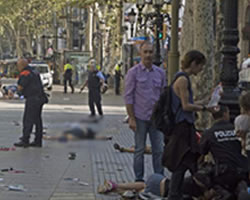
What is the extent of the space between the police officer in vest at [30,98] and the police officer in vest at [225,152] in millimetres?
7736

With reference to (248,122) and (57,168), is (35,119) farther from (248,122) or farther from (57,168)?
(248,122)

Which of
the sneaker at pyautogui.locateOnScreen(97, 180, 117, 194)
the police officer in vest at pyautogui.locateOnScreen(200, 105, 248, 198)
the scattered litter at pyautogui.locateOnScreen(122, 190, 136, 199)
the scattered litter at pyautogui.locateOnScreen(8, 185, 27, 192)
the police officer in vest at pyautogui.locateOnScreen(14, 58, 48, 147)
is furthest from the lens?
the police officer in vest at pyautogui.locateOnScreen(14, 58, 48, 147)

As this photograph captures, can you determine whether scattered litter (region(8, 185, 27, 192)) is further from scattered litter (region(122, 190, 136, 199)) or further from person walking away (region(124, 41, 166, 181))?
person walking away (region(124, 41, 166, 181))

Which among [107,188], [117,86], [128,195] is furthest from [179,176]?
[117,86]

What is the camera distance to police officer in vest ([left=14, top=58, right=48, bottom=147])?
15008mm

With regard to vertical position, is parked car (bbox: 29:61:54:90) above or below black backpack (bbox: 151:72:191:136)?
below

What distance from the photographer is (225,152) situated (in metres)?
7.66

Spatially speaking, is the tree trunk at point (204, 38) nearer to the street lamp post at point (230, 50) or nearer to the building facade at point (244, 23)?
the street lamp post at point (230, 50)

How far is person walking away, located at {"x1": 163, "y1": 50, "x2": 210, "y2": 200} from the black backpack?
0.13 ft

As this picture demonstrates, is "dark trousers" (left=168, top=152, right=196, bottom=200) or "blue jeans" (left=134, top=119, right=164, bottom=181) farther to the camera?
"blue jeans" (left=134, top=119, right=164, bottom=181)

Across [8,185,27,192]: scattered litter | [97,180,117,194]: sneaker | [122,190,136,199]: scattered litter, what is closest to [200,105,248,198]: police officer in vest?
[122,190,136,199]: scattered litter

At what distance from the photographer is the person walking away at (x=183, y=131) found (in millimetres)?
7840

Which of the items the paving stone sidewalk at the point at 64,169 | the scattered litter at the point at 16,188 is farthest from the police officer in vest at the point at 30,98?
the scattered litter at the point at 16,188

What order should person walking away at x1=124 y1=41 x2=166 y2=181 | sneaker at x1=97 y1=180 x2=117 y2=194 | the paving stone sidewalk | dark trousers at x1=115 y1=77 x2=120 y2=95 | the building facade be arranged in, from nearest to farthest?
A: the paving stone sidewalk, sneaker at x1=97 y1=180 x2=117 y2=194, person walking away at x1=124 y1=41 x2=166 y2=181, the building facade, dark trousers at x1=115 y1=77 x2=120 y2=95
